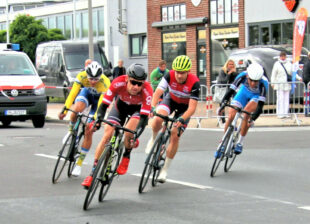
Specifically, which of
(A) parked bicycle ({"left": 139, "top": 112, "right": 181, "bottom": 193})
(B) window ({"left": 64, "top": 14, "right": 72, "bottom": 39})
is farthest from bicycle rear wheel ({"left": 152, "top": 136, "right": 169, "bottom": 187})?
(B) window ({"left": 64, "top": 14, "right": 72, "bottom": 39})

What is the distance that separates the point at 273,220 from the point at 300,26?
16.6 metres

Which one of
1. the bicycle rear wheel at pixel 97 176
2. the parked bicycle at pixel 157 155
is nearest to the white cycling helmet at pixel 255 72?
the parked bicycle at pixel 157 155

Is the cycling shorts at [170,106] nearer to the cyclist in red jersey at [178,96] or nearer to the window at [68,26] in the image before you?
the cyclist in red jersey at [178,96]

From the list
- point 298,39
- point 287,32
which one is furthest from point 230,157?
point 287,32

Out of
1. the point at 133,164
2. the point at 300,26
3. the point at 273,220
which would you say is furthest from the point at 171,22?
the point at 273,220

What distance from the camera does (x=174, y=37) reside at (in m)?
36.1

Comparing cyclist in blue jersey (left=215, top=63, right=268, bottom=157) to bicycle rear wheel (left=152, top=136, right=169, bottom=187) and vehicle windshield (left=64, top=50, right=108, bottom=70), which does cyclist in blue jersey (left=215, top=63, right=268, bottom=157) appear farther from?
vehicle windshield (left=64, top=50, right=108, bottom=70)

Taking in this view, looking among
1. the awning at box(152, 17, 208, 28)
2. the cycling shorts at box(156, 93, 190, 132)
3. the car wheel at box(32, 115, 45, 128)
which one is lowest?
the car wheel at box(32, 115, 45, 128)

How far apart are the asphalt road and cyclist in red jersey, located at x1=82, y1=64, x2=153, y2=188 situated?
617 mm

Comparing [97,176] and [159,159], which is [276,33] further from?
[97,176]

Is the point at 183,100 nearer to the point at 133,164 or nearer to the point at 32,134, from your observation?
the point at 133,164

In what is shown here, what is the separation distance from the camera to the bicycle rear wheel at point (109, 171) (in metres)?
8.93

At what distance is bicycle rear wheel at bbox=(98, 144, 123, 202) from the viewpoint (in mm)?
8930

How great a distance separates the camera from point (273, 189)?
10.2 meters
